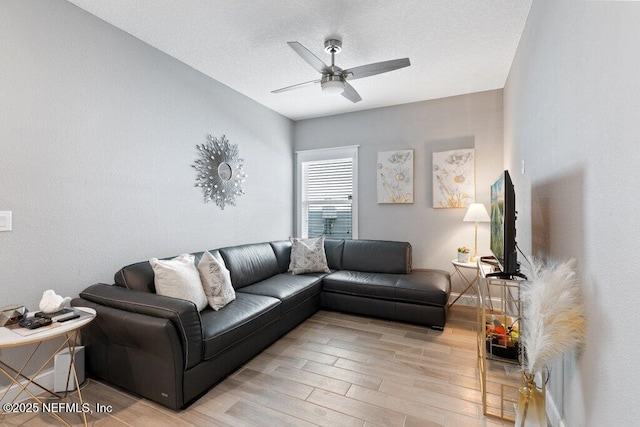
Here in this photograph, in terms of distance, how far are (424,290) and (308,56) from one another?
2.54 meters

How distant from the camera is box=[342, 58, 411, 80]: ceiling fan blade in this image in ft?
7.53

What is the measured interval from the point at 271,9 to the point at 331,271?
9.94ft

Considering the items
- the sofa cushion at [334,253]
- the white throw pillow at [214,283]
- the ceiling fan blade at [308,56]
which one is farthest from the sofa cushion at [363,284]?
the ceiling fan blade at [308,56]

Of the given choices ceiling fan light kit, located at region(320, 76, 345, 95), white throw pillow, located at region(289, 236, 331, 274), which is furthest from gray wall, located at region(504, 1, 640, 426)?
white throw pillow, located at region(289, 236, 331, 274)

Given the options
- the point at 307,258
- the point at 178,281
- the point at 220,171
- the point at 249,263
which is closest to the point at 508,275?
the point at 178,281

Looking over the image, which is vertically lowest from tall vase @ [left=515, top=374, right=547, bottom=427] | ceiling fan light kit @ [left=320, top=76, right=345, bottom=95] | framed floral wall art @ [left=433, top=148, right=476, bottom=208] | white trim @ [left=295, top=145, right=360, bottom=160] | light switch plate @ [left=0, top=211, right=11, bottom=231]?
tall vase @ [left=515, top=374, right=547, bottom=427]

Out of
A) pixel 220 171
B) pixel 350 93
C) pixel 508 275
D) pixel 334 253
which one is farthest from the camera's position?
pixel 334 253

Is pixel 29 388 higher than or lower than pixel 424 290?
lower

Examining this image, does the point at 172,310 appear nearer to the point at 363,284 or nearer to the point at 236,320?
the point at 236,320

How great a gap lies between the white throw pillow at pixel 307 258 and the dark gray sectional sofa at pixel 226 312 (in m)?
0.10

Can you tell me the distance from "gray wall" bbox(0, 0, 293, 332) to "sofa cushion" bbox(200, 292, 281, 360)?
972 mm

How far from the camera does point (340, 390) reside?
203 centimetres

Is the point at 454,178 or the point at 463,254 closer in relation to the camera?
the point at 463,254

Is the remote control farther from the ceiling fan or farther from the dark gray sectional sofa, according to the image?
the ceiling fan
